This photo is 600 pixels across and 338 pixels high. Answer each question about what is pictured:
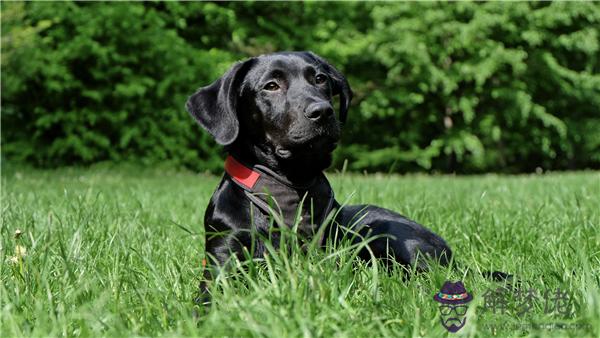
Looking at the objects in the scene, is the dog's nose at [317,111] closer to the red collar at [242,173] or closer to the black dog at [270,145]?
the black dog at [270,145]

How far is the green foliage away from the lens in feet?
50.8

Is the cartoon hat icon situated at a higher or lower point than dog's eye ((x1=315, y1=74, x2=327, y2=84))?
lower

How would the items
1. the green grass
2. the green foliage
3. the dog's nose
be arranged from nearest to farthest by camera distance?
1. the green grass
2. the dog's nose
3. the green foliage

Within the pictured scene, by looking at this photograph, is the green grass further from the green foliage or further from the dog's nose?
the green foliage

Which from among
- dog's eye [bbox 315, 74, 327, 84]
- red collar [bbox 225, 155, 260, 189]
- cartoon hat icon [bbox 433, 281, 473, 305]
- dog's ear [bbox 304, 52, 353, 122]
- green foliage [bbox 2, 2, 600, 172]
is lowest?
green foliage [bbox 2, 2, 600, 172]

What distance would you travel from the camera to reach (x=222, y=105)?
3.20 m

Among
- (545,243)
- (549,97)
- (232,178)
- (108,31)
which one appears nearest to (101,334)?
(232,178)

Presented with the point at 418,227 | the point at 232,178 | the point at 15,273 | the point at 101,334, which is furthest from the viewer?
the point at 418,227

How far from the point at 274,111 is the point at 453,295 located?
1307mm

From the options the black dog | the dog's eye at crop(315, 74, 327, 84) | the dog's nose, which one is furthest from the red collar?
the dog's eye at crop(315, 74, 327, 84)

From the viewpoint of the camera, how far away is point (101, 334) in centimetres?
195

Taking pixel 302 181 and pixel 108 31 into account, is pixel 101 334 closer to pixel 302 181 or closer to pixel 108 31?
pixel 302 181

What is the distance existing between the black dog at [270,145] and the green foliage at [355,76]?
11.4m

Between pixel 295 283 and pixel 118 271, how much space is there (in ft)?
3.63
